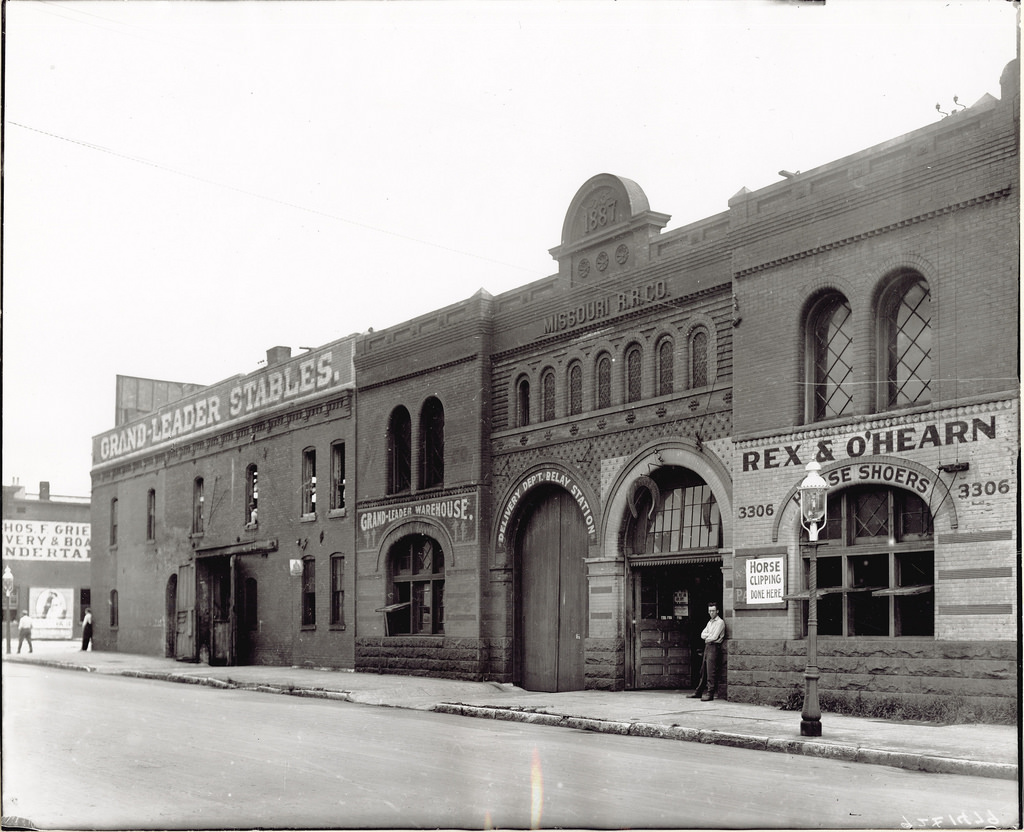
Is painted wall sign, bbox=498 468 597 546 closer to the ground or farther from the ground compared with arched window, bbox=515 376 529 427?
closer to the ground

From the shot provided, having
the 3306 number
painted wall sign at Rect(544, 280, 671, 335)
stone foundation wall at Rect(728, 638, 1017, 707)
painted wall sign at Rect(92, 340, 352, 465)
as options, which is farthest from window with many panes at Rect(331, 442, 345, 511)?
the 3306 number

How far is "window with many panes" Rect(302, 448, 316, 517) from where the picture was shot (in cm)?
3192

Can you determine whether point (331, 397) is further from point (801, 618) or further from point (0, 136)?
point (0, 136)

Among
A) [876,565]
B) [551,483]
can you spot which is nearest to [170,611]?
[551,483]

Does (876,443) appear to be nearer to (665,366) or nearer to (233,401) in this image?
(665,366)

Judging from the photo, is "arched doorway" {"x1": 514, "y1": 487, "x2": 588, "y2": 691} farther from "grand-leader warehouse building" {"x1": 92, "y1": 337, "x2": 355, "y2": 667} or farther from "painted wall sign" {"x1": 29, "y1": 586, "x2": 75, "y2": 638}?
"painted wall sign" {"x1": 29, "y1": 586, "x2": 75, "y2": 638}

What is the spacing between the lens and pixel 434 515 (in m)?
26.7

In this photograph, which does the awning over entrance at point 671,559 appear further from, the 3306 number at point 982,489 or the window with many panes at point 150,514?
the window with many panes at point 150,514

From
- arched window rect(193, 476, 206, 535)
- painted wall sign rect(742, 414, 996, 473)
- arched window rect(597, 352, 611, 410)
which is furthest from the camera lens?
arched window rect(193, 476, 206, 535)

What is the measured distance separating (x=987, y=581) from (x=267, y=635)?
2218 cm

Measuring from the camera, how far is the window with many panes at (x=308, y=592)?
31.2 meters

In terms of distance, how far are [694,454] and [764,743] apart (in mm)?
6903

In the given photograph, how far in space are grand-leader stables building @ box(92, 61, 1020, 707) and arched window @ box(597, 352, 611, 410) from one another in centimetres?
5

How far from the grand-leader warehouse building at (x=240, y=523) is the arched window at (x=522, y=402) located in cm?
648
